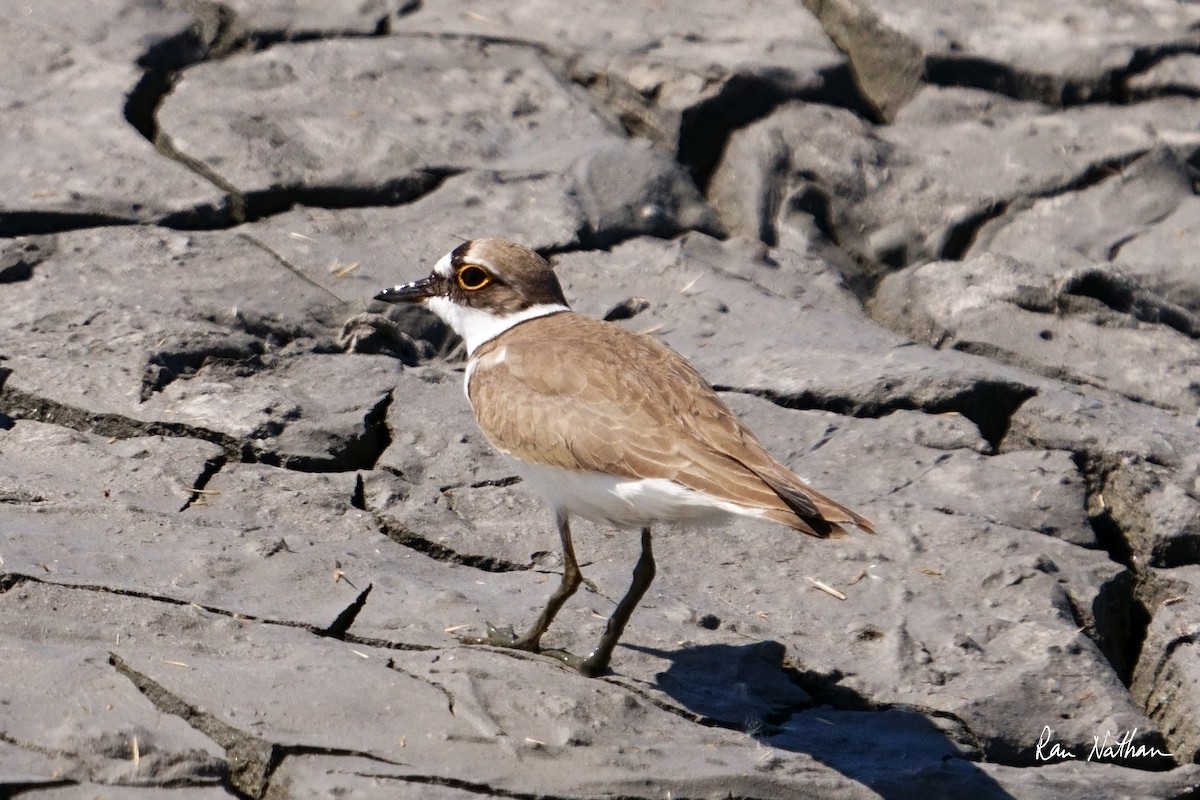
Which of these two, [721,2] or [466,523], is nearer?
[466,523]

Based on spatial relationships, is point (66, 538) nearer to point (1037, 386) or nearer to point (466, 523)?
point (466, 523)

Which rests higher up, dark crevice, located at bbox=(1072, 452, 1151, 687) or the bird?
the bird

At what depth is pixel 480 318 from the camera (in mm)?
5164

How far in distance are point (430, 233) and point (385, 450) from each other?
54.2 inches

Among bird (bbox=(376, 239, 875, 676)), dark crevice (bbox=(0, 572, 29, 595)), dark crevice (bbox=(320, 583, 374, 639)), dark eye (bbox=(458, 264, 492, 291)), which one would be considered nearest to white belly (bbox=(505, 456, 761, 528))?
bird (bbox=(376, 239, 875, 676))

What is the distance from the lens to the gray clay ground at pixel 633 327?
3904 mm

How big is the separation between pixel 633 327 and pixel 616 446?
79.7 inches

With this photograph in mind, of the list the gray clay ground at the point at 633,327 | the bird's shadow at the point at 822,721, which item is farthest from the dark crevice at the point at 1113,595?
the bird's shadow at the point at 822,721

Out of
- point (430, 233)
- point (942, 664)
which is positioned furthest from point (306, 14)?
point (942, 664)

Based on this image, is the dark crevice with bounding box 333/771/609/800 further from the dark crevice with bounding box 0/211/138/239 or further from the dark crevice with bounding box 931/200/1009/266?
the dark crevice with bounding box 931/200/1009/266

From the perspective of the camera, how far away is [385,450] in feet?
17.5

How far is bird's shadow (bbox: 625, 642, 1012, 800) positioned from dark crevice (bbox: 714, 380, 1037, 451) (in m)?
1.42

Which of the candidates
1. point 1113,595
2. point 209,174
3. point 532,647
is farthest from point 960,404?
point 209,174

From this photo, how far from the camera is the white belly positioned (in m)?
4.07
